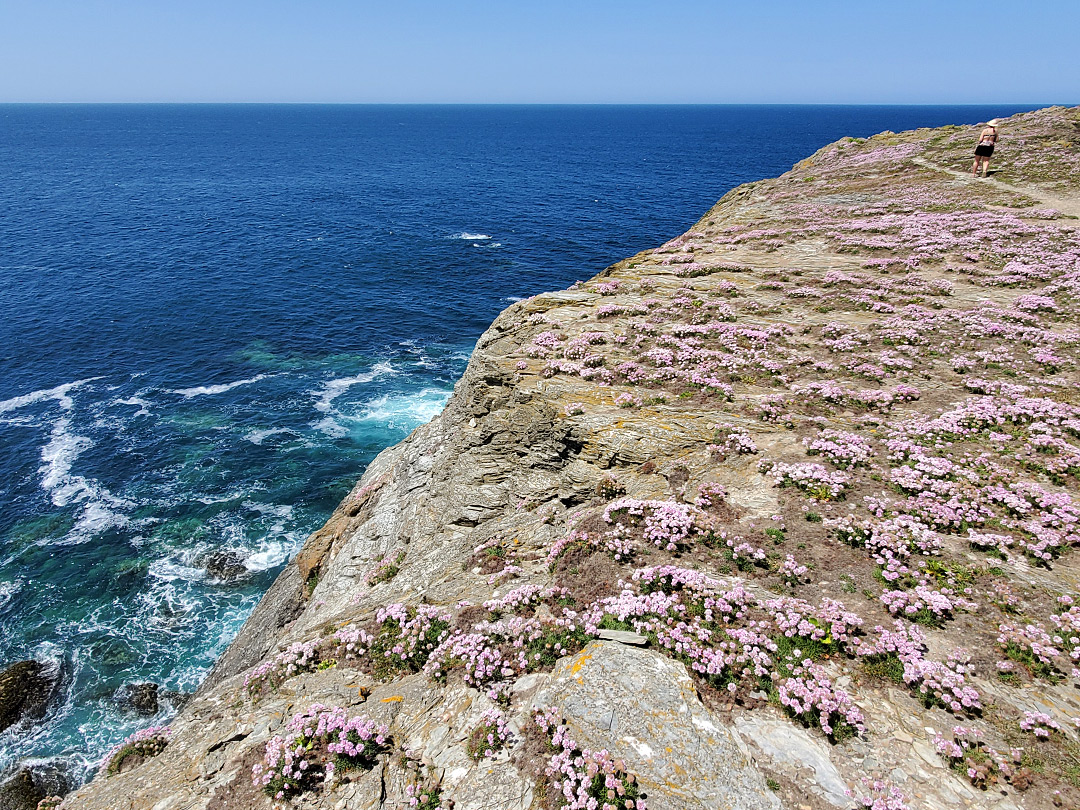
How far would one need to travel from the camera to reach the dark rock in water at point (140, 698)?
85.6 ft

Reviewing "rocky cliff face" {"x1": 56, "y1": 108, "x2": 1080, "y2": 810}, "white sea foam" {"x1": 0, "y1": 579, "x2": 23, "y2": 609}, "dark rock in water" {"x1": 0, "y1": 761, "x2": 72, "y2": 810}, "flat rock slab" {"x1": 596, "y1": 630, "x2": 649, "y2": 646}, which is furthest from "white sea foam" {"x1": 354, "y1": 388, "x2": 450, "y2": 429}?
"flat rock slab" {"x1": 596, "y1": 630, "x2": 649, "y2": 646}

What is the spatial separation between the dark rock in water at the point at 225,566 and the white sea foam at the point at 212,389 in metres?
22.6

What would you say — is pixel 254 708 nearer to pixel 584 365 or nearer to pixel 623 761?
pixel 623 761

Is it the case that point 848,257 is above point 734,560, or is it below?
above

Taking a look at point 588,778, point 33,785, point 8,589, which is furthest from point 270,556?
point 588,778

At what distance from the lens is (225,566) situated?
33719 millimetres

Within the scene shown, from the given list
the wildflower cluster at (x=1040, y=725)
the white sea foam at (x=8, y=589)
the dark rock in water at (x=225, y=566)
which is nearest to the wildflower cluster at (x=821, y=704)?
the wildflower cluster at (x=1040, y=725)

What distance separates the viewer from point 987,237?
108 feet

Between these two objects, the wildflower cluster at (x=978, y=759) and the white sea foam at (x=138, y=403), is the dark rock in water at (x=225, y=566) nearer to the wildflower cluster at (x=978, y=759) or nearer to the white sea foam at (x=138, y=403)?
the white sea foam at (x=138, y=403)

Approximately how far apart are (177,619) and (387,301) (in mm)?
49975

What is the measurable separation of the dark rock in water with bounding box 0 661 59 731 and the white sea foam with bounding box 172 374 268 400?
27.7 m

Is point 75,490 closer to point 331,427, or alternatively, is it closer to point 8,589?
point 8,589

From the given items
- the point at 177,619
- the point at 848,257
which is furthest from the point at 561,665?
the point at 848,257

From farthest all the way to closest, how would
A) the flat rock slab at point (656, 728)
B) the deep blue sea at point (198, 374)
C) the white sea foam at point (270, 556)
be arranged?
1. the white sea foam at point (270, 556)
2. the deep blue sea at point (198, 374)
3. the flat rock slab at point (656, 728)
